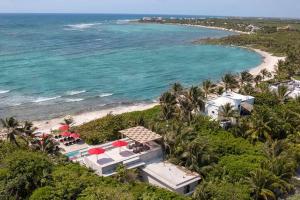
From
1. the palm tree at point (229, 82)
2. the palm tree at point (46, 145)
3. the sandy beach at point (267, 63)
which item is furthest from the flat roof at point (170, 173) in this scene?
the sandy beach at point (267, 63)

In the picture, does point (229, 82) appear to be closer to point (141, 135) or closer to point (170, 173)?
point (141, 135)

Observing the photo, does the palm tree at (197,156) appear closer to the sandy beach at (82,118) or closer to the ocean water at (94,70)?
the sandy beach at (82,118)

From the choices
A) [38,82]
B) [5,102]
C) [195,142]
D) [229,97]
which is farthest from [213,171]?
[38,82]

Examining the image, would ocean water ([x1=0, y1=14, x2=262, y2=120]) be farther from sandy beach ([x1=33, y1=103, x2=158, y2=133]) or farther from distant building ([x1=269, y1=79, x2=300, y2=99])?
distant building ([x1=269, y1=79, x2=300, y2=99])

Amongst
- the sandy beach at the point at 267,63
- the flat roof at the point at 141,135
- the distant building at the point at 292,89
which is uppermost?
the flat roof at the point at 141,135

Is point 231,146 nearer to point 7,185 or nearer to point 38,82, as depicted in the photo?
point 7,185
